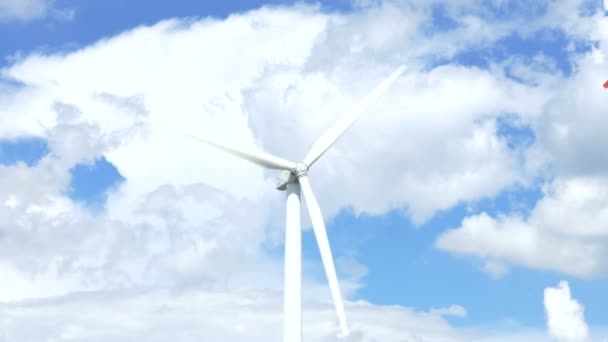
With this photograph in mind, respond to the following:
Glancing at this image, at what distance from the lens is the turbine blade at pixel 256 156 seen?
7635 centimetres

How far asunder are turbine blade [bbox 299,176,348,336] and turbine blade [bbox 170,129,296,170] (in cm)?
209

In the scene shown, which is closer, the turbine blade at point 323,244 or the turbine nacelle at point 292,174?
the turbine blade at point 323,244

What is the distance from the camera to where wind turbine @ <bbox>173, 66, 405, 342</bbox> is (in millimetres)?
72125

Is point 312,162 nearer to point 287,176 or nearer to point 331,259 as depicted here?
point 287,176

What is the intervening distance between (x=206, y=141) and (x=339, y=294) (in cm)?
1902

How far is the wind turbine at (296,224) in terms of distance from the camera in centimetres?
7212

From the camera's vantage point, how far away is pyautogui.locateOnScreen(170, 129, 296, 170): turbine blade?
250 feet

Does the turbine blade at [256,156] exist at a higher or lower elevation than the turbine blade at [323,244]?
higher

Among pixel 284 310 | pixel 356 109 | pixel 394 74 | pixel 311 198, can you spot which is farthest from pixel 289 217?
pixel 394 74

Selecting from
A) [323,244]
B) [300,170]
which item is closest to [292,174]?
[300,170]

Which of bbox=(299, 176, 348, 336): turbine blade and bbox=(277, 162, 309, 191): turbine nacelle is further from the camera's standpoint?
bbox=(277, 162, 309, 191): turbine nacelle

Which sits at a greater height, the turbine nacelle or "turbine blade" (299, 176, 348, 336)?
the turbine nacelle

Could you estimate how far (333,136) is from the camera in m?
81.8

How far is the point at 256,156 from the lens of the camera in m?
76.9
